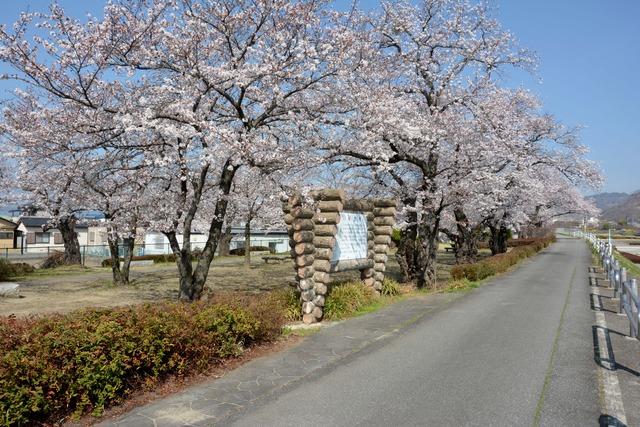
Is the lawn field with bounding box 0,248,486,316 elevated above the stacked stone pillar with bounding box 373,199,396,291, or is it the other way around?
the stacked stone pillar with bounding box 373,199,396,291

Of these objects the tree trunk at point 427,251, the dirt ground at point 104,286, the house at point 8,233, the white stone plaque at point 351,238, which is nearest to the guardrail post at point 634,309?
the white stone plaque at point 351,238

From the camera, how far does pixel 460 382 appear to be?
631 centimetres

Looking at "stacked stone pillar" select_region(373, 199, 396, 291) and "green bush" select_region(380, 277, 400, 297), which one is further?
"green bush" select_region(380, 277, 400, 297)

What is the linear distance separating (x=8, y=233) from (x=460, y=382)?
6103 centimetres

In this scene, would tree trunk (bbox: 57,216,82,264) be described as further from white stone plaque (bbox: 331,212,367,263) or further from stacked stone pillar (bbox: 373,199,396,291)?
white stone plaque (bbox: 331,212,367,263)

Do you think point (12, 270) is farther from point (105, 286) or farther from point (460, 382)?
point (460, 382)

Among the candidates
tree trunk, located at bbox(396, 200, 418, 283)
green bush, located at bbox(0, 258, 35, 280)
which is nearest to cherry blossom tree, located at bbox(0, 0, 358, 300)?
tree trunk, located at bbox(396, 200, 418, 283)

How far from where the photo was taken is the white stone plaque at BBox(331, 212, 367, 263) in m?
11.5

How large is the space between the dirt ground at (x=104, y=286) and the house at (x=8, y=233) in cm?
2940

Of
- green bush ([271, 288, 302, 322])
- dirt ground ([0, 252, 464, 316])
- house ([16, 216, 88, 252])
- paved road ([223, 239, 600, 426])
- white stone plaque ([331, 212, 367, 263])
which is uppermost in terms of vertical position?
house ([16, 216, 88, 252])

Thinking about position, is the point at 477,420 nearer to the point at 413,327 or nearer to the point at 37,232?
the point at 413,327

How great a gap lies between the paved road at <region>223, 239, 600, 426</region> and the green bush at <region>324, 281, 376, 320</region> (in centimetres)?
178

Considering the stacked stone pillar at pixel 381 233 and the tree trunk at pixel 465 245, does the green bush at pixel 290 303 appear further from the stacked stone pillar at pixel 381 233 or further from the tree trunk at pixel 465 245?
the tree trunk at pixel 465 245

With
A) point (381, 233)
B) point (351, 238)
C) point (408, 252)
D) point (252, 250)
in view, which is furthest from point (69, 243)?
point (351, 238)
